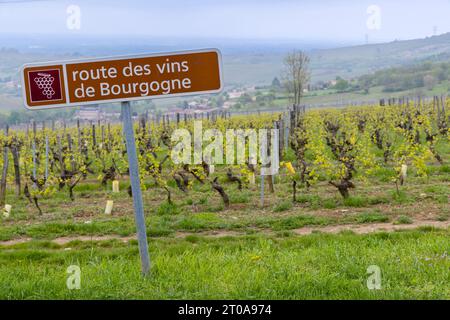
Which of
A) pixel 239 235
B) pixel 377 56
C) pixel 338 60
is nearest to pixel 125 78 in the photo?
pixel 239 235

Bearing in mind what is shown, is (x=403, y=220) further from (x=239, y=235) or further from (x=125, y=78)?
(x=125, y=78)

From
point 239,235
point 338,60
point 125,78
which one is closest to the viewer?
point 125,78

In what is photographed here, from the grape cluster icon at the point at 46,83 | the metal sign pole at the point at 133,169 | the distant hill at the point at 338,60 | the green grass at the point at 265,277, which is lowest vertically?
the distant hill at the point at 338,60

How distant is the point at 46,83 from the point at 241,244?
3842 mm

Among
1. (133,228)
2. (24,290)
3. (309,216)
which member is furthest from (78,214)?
(24,290)

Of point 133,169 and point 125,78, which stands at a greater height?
point 125,78

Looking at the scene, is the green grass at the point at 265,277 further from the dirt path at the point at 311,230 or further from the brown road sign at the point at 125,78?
the dirt path at the point at 311,230

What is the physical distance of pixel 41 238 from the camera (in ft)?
31.1

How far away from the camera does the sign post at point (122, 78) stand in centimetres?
456

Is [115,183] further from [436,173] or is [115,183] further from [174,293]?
[174,293]

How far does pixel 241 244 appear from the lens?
7602mm

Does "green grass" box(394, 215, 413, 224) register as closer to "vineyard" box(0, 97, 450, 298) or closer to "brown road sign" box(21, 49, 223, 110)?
"vineyard" box(0, 97, 450, 298)

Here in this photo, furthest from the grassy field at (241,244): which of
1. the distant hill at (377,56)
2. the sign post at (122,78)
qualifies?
the distant hill at (377,56)
